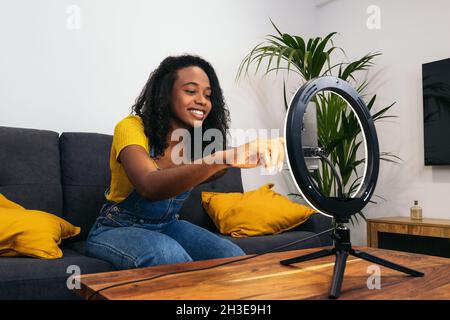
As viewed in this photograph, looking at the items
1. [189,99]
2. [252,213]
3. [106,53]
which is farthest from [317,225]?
[106,53]

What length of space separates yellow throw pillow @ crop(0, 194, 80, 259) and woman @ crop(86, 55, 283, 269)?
192mm

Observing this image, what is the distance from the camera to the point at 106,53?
251 cm

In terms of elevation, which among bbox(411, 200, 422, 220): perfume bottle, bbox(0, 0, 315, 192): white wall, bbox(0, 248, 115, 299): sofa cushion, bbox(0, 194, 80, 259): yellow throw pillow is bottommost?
bbox(411, 200, 422, 220): perfume bottle

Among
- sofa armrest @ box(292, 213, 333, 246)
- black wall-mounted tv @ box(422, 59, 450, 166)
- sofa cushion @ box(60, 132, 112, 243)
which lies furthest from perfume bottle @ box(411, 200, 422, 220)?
sofa cushion @ box(60, 132, 112, 243)

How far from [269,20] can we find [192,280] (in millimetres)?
2861

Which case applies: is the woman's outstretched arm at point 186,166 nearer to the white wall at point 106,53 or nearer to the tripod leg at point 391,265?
the tripod leg at point 391,265

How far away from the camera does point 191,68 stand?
1603mm

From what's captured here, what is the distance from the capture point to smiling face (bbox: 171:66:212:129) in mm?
1528

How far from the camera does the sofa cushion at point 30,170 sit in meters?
1.83

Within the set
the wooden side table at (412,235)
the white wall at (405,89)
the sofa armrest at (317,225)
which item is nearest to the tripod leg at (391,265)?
the sofa armrest at (317,225)

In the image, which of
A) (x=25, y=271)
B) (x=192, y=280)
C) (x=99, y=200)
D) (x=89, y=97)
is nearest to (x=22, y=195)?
(x=99, y=200)

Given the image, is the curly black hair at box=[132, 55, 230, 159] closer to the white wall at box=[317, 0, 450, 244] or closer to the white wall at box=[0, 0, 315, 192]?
the white wall at box=[0, 0, 315, 192]
